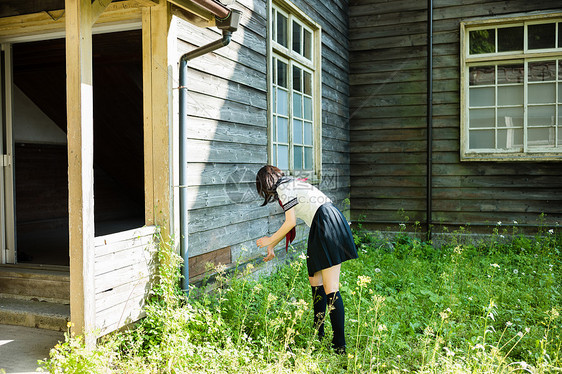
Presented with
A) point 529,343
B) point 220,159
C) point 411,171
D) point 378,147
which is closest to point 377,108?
point 378,147

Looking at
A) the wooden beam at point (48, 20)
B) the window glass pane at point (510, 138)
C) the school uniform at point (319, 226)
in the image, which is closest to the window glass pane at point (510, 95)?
the window glass pane at point (510, 138)

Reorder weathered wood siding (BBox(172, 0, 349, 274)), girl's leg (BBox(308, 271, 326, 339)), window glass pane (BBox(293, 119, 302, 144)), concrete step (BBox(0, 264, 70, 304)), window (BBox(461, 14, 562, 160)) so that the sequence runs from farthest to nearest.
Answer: window (BBox(461, 14, 562, 160)), window glass pane (BBox(293, 119, 302, 144)), weathered wood siding (BBox(172, 0, 349, 274)), concrete step (BBox(0, 264, 70, 304)), girl's leg (BBox(308, 271, 326, 339))

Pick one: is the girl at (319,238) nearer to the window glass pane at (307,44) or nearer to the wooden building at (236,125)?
the wooden building at (236,125)

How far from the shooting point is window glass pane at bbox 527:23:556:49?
727 cm

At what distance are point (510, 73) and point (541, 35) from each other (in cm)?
72

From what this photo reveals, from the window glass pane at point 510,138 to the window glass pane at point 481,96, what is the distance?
518 millimetres

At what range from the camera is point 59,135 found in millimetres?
7414

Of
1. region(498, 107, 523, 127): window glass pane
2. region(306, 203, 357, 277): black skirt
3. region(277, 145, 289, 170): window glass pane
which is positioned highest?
region(498, 107, 523, 127): window glass pane

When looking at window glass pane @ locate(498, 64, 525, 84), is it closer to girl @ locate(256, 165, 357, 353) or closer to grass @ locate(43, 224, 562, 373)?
grass @ locate(43, 224, 562, 373)

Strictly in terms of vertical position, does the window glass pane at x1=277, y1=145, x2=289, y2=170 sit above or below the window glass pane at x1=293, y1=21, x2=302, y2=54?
below

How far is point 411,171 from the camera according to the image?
8016mm

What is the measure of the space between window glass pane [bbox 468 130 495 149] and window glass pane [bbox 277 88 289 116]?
353 centimetres

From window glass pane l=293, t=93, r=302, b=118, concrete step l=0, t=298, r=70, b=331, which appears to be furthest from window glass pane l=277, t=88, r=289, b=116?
concrete step l=0, t=298, r=70, b=331

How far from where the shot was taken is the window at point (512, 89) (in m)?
7.25
